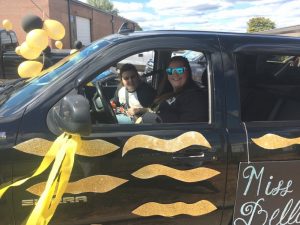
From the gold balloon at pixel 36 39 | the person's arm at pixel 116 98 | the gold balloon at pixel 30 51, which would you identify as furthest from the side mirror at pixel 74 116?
the gold balloon at pixel 30 51

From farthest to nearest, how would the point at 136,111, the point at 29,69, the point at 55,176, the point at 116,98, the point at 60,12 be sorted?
the point at 60,12 → the point at 29,69 → the point at 116,98 → the point at 136,111 → the point at 55,176

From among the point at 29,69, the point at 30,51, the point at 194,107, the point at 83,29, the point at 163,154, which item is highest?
the point at 83,29

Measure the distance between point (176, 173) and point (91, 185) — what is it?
0.49 m

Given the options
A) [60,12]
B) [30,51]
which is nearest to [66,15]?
[60,12]

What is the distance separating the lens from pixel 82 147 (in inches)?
89.0

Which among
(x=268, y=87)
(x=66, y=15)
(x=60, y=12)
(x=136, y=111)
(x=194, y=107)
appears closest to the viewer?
(x=194, y=107)

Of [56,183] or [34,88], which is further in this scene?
[34,88]

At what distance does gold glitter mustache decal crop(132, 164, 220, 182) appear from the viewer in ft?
7.75

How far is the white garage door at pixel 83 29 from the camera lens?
34.7 meters

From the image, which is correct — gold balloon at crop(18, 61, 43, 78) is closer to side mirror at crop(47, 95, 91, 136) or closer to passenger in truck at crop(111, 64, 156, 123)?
passenger in truck at crop(111, 64, 156, 123)

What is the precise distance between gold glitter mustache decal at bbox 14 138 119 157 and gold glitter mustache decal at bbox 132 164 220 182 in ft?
0.71

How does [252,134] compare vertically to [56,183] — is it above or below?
above

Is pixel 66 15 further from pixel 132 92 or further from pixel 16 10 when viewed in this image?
pixel 132 92

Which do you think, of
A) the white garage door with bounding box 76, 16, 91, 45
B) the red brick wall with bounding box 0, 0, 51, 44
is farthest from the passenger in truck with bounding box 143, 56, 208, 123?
the white garage door with bounding box 76, 16, 91, 45
